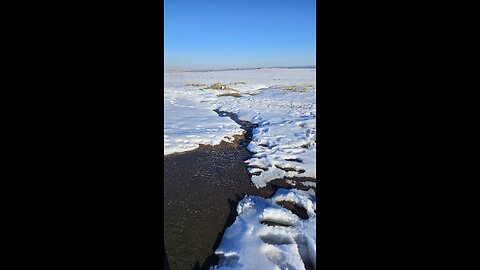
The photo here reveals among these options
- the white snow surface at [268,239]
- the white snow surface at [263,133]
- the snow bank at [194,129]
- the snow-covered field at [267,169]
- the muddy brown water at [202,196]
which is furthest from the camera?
the snow bank at [194,129]

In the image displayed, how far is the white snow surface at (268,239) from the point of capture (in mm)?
2570

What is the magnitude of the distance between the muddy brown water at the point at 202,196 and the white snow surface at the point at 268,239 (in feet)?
0.45

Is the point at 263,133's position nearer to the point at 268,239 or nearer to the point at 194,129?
the point at 194,129

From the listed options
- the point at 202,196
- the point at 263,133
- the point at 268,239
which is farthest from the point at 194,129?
the point at 268,239

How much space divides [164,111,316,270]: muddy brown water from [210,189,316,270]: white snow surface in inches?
5.5

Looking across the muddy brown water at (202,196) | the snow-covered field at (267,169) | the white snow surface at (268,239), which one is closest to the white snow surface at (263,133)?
the snow-covered field at (267,169)

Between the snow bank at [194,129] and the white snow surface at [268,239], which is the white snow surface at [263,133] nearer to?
the snow bank at [194,129]

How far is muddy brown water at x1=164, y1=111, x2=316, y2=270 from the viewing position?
281cm

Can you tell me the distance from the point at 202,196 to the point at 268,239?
1378 mm
